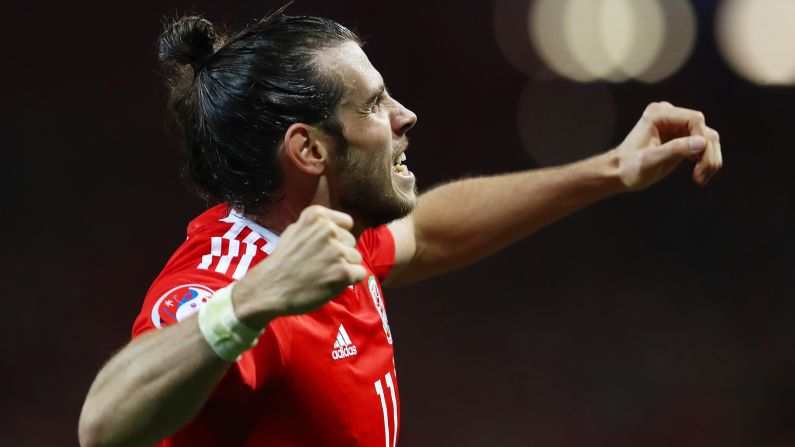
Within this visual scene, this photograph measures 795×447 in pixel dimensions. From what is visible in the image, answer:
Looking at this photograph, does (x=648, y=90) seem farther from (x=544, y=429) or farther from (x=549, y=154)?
(x=544, y=429)

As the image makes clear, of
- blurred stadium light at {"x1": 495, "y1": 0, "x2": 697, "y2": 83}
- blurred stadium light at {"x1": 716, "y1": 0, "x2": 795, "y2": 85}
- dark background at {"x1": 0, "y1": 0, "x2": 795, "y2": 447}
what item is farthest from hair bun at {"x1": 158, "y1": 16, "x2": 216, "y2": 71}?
blurred stadium light at {"x1": 716, "y1": 0, "x2": 795, "y2": 85}

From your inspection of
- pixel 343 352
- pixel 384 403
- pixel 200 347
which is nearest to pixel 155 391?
pixel 200 347

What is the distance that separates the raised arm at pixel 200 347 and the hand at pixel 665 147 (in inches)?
38.4

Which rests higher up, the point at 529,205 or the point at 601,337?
the point at 529,205

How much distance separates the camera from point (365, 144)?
1890 millimetres

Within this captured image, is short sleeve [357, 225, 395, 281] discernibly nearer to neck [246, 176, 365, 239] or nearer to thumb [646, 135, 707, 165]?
neck [246, 176, 365, 239]

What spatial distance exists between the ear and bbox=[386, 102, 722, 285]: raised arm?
0.51 meters

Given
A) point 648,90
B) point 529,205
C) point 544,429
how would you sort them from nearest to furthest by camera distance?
point 529,205 < point 544,429 < point 648,90

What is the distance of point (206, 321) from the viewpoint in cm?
132

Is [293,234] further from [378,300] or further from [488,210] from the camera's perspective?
[488,210]

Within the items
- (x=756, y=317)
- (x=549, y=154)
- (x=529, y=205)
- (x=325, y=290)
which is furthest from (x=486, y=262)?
(x=325, y=290)

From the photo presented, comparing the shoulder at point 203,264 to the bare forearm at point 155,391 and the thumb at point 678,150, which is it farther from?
the thumb at point 678,150

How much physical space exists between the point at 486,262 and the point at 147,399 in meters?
3.26

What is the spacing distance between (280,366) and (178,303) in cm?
20
